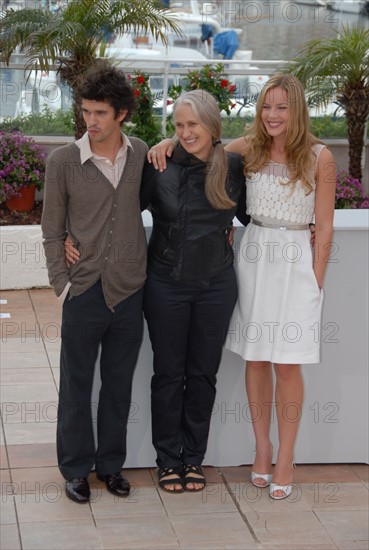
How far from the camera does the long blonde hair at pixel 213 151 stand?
4.12 meters

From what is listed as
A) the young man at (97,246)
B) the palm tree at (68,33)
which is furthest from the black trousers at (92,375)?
the palm tree at (68,33)

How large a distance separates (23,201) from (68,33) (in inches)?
61.7

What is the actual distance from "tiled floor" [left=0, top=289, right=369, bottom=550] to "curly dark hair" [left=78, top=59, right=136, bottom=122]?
1.79 metres

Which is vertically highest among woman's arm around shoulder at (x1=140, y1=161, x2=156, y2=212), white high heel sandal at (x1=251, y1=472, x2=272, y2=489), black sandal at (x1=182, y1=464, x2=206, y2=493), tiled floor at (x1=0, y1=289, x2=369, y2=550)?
woman's arm around shoulder at (x1=140, y1=161, x2=156, y2=212)

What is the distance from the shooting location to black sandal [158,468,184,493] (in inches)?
182

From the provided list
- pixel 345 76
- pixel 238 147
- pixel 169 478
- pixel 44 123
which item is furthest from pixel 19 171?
pixel 169 478

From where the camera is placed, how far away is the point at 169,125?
9.69 metres

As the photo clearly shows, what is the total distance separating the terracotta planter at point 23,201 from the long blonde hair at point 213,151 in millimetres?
4843

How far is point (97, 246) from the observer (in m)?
4.21

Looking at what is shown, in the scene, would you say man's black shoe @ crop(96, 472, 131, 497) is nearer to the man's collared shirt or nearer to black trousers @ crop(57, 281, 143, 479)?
black trousers @ crop(57, 281, 143, 479)

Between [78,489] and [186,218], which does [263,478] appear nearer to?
[78,489]

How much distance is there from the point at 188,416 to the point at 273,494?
54 centimetres

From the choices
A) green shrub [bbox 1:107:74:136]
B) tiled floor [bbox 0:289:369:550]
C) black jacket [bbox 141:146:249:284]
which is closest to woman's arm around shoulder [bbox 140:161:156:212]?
black jacket [bbox 141:146:249:284]

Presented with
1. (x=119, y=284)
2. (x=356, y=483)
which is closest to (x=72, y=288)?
(x=119, y=284)
